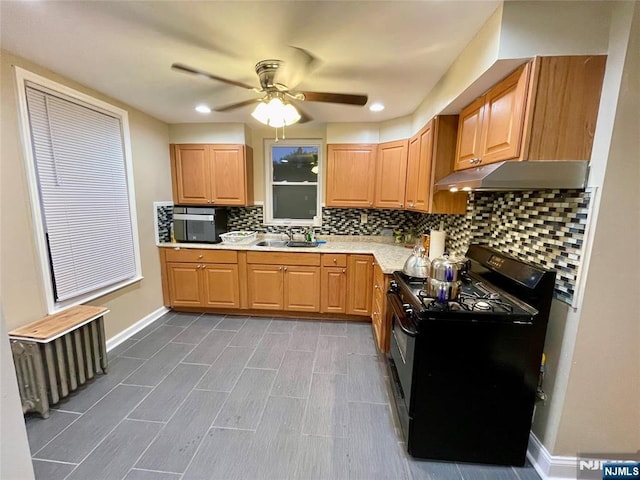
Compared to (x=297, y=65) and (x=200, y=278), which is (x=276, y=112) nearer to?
(x=297, y=65)

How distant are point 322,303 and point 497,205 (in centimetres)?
202

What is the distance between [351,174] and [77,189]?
8.65 ft

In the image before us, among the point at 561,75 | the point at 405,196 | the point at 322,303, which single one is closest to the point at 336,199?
the point at 405,196

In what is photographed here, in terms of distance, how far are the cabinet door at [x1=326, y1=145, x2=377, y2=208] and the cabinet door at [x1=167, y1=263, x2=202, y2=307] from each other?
1880mm

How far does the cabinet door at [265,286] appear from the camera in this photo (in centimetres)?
320

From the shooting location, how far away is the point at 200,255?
3229 millimetres

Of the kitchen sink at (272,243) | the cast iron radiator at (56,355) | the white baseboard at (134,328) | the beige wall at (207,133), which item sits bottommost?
the white baseboard at (134,328)

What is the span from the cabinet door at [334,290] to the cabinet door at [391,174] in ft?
3.11

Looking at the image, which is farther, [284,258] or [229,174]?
[229,174]

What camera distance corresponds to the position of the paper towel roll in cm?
260

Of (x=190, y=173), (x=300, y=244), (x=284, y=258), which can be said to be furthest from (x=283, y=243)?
(x=190, y=173)

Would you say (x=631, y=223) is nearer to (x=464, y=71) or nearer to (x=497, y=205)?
(x=497, y=205)

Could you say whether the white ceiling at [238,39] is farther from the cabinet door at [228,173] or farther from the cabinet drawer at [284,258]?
the cabinet drawer at [284,258]

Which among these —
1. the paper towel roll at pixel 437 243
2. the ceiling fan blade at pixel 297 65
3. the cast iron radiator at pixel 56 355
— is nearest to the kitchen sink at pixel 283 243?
the paper towel roll at pixel 437 243
